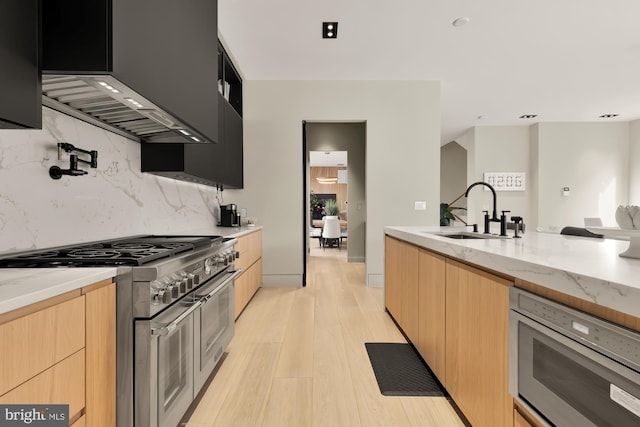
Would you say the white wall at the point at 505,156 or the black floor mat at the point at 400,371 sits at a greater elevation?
the white wall at the point at 505,156

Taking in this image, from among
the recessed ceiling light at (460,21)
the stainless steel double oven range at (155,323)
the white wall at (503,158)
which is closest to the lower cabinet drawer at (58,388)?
the stainless steel double oven range at (155,323)

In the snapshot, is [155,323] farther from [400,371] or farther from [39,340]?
[400,371]

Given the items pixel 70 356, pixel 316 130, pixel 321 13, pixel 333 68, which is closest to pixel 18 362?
pixel 70 356

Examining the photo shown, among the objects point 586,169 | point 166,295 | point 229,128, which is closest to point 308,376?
point 166,295

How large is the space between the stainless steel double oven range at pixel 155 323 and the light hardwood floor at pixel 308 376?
0.87 ft

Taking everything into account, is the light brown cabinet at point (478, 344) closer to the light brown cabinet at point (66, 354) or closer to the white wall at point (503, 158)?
the light brown cabinet at point (66, 354)

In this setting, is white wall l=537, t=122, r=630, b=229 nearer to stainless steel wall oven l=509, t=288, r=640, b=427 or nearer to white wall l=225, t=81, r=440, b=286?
white wall l=225, t=81, r=440, b=286

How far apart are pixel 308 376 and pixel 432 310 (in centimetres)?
87

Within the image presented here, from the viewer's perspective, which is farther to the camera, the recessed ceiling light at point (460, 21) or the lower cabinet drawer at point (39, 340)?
the recessed ceiling light at point (460, 21)

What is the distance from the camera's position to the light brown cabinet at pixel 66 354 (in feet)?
2.37

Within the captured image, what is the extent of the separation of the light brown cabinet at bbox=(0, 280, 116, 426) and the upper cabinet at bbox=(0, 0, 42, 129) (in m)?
0.59

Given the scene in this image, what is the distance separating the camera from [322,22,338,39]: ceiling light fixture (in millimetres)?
3070

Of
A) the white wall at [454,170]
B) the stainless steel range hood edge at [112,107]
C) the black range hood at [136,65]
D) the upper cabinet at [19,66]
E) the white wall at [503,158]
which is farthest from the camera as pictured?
the white wall at [454,170]

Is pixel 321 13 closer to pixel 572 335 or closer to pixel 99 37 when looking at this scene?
pixel 99 37
